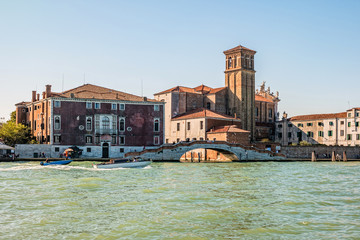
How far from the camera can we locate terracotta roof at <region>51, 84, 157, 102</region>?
4956 cm

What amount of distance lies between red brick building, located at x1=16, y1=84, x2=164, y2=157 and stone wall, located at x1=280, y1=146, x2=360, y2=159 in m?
17.8

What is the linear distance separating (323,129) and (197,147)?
25.3 metres

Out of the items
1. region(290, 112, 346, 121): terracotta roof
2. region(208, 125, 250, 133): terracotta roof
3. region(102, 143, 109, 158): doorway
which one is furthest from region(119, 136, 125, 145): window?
region(290, 112, 346, 121): terracotta roof

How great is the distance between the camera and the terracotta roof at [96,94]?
1951 inches

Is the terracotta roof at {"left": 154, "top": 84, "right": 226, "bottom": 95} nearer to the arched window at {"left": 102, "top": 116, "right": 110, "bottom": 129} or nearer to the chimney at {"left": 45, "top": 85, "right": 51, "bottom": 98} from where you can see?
the arched window at {"left": 102, "top": 116, "right": 110, "bottom": 129}

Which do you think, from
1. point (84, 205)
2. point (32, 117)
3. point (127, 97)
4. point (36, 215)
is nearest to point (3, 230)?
point (36, 215)

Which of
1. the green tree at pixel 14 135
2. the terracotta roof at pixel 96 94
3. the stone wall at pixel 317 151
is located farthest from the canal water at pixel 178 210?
the stone wall at pixel 317 151

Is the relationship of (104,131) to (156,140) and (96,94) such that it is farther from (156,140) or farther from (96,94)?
(156,140)

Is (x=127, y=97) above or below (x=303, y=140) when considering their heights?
above

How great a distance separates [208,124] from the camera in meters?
54.8

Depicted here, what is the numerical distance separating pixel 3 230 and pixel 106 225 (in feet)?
9.59

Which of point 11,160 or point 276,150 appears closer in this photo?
point 11,160

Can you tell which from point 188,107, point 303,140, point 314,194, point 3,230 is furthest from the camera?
point 303,140

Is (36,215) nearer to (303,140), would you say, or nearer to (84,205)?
(84,205)
